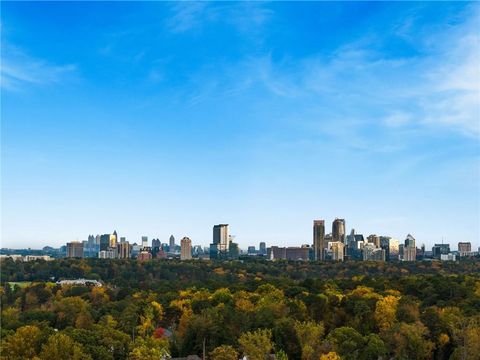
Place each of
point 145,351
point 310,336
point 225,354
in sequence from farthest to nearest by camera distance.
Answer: point 310,336 < point 225,354 < point 145,351

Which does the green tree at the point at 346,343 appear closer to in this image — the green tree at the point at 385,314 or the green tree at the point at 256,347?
the green tree at the point at 256,347

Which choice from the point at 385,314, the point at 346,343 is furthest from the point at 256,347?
the point at 385,314

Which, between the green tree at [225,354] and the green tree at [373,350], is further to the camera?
the green tree at [373,350]

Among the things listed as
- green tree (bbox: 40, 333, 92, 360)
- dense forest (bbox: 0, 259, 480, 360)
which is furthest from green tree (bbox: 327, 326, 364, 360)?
green tree (bbox: 40, 333, 92, 360)

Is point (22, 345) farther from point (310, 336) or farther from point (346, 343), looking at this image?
point (346, 343)

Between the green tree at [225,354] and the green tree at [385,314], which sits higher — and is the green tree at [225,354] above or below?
below

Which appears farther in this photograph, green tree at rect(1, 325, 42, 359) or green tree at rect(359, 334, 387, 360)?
green tree at rect(359, 334, 387, 360)

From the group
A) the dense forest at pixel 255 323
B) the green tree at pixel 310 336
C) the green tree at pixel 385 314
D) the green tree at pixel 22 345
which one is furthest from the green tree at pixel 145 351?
the green tree at pixel 385 314

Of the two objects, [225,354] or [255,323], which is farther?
[255,323]

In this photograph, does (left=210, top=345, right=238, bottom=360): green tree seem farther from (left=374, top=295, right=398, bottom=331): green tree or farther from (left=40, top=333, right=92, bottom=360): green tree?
(left=374, top=295, right=398, bottom=331): green tree

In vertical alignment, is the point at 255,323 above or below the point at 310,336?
above
